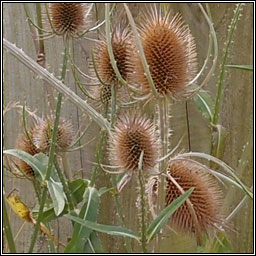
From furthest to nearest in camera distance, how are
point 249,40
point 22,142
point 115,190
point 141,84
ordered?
point 249,40 < point 22,142 < point 115,190 < point 141,84

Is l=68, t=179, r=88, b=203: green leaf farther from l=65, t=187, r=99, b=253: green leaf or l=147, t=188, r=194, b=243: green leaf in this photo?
l=147, t=188, r=194, b=243: green leaf

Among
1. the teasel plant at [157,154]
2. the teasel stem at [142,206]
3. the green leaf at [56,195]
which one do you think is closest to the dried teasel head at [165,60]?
the teasel plant at [157,154]

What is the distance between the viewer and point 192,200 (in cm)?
75

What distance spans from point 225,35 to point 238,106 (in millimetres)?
173

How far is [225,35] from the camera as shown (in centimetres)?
123

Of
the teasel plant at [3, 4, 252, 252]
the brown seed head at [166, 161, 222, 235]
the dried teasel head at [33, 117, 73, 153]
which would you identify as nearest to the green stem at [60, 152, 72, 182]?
the dried teasel head at [33, 117, 73, 153]

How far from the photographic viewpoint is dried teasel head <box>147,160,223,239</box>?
749mm

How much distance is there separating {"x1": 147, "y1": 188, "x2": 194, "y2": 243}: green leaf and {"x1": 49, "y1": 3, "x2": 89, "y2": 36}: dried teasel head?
0.36m

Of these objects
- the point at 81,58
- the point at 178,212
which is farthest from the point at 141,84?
the point at 81,58

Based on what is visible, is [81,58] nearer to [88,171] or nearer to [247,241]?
[88,171]

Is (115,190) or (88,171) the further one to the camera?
(88,171)

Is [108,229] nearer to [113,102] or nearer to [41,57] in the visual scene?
[113,102]

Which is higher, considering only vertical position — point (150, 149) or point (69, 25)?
point (69, 25)

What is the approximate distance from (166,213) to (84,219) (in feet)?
0.54
